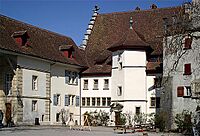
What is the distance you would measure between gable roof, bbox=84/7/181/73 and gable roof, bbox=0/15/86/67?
1.84 m

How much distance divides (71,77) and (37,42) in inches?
252

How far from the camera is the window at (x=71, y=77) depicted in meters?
40.7

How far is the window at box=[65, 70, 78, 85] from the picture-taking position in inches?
1602

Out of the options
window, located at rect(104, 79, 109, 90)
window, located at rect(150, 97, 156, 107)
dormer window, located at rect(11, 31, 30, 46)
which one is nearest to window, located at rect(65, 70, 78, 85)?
window, located at rect(104, 79, 109, 90)

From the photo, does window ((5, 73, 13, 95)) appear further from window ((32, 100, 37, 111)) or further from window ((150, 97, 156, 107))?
window ((150, 97, 156, 107))

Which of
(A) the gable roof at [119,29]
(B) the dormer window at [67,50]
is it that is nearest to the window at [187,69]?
(A) the gable roof at [119,29]

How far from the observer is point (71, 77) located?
41.7 m

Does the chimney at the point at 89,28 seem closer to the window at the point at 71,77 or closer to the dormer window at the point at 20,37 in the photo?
the window at the point at 71,77

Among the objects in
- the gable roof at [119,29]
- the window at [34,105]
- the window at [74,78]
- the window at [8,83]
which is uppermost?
the gable roof at [119,29]

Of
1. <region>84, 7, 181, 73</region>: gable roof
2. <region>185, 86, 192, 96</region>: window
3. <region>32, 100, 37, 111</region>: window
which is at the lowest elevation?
<region>32, 100, 37, 111</region>: window

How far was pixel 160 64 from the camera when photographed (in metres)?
38.0

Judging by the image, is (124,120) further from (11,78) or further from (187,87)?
(11,78)

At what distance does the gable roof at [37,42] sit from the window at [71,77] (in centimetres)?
132

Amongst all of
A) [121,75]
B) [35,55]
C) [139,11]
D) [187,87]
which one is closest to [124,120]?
[121,75]
